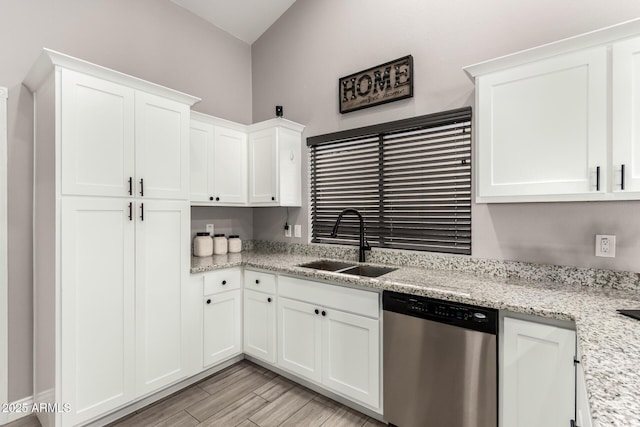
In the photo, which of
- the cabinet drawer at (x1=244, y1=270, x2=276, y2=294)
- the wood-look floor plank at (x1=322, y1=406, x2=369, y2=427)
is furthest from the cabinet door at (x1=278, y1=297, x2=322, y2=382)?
the wood-look floor plank at (x1=322, y1=406, x2=369, y2=427)

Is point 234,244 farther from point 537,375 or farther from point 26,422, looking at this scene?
point 537,375

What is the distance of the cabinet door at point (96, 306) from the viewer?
181 centimetres

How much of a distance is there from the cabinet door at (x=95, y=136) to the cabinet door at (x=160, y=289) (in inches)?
10.3

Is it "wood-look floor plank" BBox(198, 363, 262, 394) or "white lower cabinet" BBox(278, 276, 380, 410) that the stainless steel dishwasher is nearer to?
"white lower cabinet" BBox(278, 276, 380, 410)

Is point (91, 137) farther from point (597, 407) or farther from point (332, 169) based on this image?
point (597, 407)

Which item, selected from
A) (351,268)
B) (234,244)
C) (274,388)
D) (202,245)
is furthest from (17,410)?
(351,268)

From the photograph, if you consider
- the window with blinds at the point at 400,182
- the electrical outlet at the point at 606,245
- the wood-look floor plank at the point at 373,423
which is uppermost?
the window with blinds at the point at 400,182

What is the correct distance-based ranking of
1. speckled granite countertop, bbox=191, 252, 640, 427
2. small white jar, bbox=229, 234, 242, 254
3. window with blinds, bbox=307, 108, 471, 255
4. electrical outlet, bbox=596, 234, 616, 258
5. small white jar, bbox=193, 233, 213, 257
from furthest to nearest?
small white jar, bbox=229, 234, 242, 254 → small white jar, bbox=193, 233, 213, 257 → window with blinds, bbox=307, 108, 471, 255 → electrical outlet, bbox=596, 234, 616, 258 → speckled granite countertop, bbox=191, 252, 640, 427

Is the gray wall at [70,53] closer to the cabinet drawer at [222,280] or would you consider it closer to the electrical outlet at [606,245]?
the cabinet drawer at [222,280]

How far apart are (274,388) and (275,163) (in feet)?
6.19

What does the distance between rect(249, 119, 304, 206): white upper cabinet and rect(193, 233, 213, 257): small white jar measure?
56 cm

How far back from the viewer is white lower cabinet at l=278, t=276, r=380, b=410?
199 centimetres

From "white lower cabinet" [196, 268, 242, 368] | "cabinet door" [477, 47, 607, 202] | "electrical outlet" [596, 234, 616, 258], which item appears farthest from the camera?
"white lower cabinet" [196, 268, 242, 368]

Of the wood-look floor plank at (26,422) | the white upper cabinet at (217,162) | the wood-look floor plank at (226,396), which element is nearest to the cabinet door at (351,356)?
the wood-look floor plank at (226,396)
